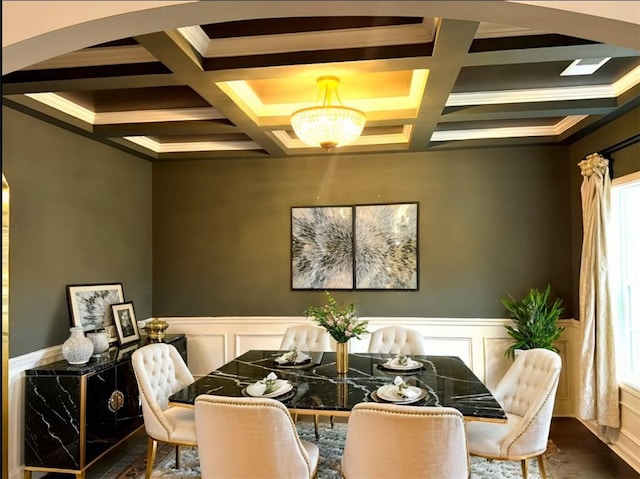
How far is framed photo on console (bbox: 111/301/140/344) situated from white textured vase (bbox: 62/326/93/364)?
0.75 metres

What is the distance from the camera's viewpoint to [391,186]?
4820 millimetres

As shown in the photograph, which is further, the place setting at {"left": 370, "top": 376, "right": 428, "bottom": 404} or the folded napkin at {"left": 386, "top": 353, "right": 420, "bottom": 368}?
the folded napkin at {"left": 386, "top": 353, "right": 420, "bottom": 368}

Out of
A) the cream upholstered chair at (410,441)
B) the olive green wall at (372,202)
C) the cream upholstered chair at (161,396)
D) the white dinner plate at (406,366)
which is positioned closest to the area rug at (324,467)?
the cream upholstered chair at (161,396)

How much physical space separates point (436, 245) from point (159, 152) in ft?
10.1

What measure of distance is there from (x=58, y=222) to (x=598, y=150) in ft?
14.8

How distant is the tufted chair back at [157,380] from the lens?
9.49 feet

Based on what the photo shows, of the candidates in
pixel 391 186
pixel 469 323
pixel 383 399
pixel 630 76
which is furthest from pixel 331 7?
pixel 469 323

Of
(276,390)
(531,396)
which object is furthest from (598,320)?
(276,390)

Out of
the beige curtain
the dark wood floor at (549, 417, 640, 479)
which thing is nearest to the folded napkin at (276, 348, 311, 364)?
the dark wood floor at (549, 417, 640, 479)

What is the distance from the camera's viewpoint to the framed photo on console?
13.5 ft

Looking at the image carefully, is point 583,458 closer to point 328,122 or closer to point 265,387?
point 265,387

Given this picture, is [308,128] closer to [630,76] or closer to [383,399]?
[383,399]

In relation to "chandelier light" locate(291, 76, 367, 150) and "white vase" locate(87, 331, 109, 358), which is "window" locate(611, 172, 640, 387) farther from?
"white vase" locate(87, 331, 109, 358)

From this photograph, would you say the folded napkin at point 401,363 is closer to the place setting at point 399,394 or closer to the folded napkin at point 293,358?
the place setting at point 399,394
